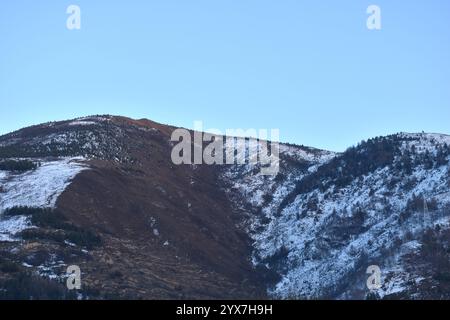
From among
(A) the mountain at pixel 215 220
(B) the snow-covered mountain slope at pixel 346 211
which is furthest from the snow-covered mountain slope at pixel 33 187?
(B) the snow-covered mountain slope at pixel 346 211

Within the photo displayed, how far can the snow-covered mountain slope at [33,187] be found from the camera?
1919 inches

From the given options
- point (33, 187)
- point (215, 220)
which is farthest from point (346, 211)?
point (33, 187)

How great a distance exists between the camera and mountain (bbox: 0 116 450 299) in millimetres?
42750

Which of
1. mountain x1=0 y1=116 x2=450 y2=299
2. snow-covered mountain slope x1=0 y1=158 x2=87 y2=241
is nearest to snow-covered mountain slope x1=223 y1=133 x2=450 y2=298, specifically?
mountain x1=0 y1=116 x2=450 y2=299

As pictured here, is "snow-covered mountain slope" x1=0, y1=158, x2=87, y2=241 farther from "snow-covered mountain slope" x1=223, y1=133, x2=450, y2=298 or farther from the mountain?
"snow-covered mountain slope" x1=223, y1=133, x2=450, y2=298

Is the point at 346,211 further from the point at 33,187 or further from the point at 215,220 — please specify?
the point at 33,187

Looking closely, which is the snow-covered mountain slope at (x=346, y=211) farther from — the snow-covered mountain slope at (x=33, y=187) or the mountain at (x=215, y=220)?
the snow-covered mountain slope at (x=33, y=187)

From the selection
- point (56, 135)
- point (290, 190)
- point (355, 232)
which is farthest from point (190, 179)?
point (355, 232)

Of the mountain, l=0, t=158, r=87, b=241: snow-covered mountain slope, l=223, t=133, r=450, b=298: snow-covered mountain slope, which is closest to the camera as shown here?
the mountain

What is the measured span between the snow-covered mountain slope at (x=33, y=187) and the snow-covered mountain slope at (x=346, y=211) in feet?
50.3

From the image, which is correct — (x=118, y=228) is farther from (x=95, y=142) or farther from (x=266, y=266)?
(x=95, y=142)

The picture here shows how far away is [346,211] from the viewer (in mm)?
57062

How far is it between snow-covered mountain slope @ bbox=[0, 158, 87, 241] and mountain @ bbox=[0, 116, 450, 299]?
0.14m
